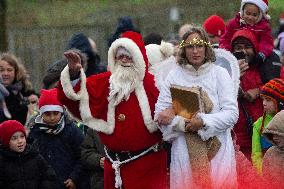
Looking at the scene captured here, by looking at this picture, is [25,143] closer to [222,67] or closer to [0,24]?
[222,67]

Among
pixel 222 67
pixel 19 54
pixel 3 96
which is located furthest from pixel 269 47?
pixel 19 54

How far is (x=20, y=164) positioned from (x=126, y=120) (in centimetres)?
150

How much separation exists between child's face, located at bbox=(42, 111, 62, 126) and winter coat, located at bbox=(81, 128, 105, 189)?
1.41ft

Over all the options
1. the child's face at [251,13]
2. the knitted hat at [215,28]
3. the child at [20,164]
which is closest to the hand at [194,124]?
the child's face at [251,13]

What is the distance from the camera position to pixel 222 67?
8.32m

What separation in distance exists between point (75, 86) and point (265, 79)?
6.50ft

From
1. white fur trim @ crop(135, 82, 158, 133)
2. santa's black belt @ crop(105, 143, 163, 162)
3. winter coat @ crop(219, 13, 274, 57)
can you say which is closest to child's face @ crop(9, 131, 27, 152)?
santa's black belt @ crop(105, 143, 163, 162)

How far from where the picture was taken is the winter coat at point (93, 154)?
957cm

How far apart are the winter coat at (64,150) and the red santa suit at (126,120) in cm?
149

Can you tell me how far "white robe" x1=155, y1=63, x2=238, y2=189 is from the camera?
792 cm

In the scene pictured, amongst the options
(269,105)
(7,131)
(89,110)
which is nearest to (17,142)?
(7,131)

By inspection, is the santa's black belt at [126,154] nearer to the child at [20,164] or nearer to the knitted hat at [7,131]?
the child at [20,164]

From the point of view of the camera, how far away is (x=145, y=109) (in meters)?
8.28

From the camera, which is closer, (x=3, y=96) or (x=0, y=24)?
(x=3, y=96)
